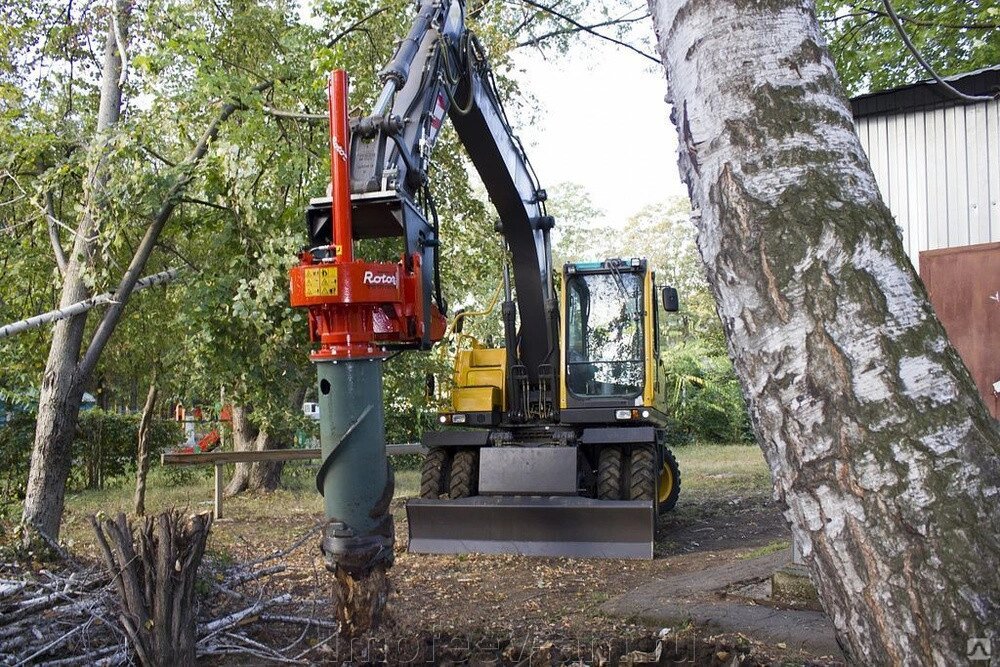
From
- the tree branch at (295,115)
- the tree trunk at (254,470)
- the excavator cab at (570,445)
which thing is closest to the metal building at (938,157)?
the excavator cab at (570,445)

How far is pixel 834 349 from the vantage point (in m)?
2.03

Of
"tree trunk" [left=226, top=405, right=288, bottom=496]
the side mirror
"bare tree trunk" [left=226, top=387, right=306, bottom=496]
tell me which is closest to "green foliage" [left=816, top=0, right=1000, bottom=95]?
the side mirror

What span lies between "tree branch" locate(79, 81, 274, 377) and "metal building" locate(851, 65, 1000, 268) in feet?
18.8

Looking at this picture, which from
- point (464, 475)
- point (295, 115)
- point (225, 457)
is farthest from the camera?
point (225, 457)

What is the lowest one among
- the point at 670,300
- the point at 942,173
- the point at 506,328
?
the point at 506,328

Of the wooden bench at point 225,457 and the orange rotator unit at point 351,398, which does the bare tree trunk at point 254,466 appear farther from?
the orange rotator unit at point 351,398

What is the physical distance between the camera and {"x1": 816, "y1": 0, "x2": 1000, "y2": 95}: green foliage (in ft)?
35.6

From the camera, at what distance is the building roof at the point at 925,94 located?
6.55 metres

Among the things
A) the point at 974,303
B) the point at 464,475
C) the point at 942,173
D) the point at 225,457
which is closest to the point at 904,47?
the point at 942,173

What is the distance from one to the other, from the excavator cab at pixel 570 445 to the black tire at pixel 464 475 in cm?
1

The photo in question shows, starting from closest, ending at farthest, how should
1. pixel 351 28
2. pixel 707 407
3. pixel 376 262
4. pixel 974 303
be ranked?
pixel 376 262 → pixel 974 303 → pixel 351 28 → pixel 707 407

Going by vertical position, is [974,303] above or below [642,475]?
above

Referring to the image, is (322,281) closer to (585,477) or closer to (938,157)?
(938,157)

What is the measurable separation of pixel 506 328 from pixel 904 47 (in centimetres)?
627
